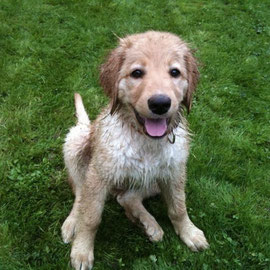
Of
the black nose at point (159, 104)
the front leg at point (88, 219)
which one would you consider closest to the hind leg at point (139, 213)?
the front leg at point (88, 219)

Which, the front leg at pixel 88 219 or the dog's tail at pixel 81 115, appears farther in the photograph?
the dog's tail at pixel 81 115

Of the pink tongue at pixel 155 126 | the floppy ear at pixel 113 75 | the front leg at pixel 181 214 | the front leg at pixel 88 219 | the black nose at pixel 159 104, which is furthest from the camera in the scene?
the front leg at pixel 181 214

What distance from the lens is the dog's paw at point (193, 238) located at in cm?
328

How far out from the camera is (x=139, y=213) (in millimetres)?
3344

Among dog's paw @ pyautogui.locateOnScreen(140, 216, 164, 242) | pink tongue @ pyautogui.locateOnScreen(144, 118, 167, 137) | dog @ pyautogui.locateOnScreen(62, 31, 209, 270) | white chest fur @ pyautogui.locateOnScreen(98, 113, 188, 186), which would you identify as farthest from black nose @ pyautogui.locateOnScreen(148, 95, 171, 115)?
dog's paw @ pyautogui.locateOnScreen(140, 216, 164, 242)

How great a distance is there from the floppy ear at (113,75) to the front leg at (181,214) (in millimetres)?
849

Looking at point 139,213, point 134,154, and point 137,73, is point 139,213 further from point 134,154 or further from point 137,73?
point 137,73

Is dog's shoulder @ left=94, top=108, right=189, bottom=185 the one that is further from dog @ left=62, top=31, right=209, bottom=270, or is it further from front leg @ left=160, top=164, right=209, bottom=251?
front leg @ left=160, top=164, right=209, bottom=251

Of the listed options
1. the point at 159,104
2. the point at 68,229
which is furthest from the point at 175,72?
the point at 68,229

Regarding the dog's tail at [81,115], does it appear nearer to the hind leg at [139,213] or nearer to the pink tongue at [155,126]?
the hind leg at [139,213]

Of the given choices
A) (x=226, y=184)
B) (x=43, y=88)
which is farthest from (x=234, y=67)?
(x=43, y=88)

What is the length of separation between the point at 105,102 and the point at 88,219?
2.15 metres

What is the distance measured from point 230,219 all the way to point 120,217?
1.05 meters

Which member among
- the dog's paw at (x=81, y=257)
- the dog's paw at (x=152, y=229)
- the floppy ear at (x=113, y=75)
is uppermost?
the floppy ear at (x=113, y=75)
